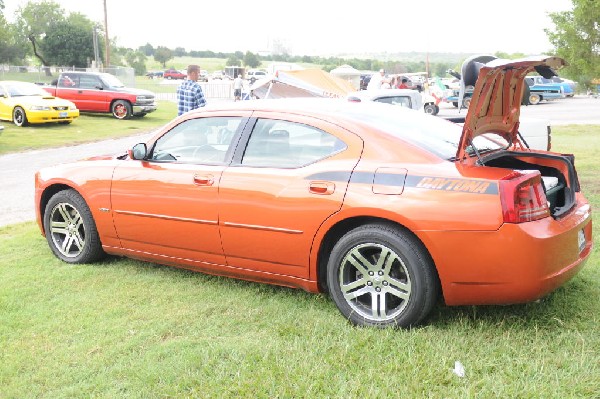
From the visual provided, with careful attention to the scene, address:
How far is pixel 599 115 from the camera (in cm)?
2633

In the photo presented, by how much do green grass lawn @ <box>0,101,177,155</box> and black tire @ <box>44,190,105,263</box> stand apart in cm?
1034

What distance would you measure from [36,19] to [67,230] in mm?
85059

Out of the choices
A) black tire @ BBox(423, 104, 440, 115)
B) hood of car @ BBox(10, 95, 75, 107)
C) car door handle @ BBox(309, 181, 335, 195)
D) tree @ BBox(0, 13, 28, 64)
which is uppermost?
tree @ BBox(0, 13, 28, 64)

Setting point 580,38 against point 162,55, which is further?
point 162,55

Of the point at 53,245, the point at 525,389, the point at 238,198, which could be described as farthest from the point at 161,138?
the point at 525,389

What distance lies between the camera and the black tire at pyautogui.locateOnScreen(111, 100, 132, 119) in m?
23.9

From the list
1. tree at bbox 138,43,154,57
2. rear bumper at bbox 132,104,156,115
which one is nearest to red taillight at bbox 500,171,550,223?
rear bumper at bbox 132,104,156,115

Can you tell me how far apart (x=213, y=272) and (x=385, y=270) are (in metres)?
1.46

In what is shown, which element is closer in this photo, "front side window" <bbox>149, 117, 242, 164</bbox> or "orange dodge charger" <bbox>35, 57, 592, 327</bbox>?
"orange dodge charger" <bbox>35, 57, 592, 327</bbox>

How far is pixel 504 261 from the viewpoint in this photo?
356cm

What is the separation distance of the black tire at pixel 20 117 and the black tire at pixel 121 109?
13.4 feet

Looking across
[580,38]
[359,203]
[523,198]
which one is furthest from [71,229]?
[580,38]

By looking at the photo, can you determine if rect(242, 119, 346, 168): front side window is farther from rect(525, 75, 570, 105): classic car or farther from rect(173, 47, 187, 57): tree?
rect(173, 47, 187, 57): tree

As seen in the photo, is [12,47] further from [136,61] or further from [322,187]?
[322,187]
